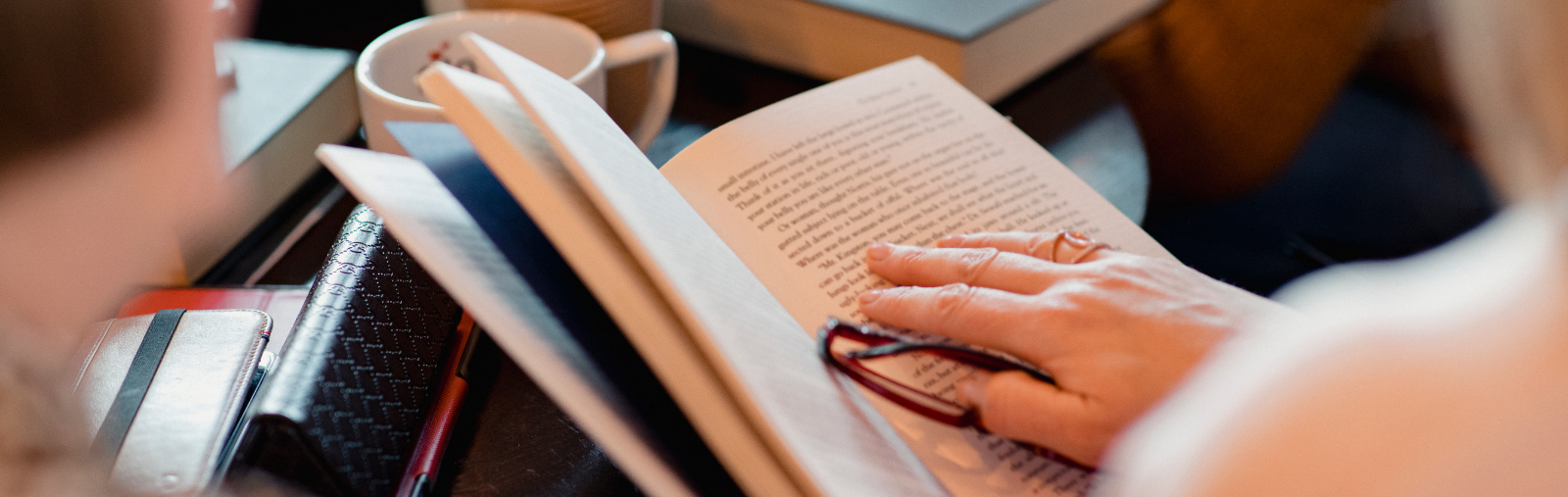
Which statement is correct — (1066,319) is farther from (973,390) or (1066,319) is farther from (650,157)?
(650,157)

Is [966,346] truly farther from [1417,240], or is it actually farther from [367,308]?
[1417,240]

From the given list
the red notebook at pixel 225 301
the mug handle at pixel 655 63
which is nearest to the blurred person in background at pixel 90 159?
the red notebook at pixel 225 301

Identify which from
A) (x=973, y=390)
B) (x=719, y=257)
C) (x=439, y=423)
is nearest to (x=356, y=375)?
(x=439, y=423)

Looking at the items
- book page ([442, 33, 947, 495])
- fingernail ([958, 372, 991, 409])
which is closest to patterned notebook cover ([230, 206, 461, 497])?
book page ([442, 33, 947, 495])

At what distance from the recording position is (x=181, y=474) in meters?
0.30

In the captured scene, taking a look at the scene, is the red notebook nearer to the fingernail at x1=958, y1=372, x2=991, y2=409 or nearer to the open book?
the open book

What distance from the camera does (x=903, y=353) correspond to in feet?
1.21

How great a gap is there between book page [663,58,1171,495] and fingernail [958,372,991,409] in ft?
0.04

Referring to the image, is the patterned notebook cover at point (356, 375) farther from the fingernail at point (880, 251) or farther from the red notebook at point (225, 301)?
the fingernail at point (880, 251)

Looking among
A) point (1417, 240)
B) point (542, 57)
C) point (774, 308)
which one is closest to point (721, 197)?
point (774, 308)

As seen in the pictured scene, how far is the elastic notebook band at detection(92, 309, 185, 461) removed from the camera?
308mm

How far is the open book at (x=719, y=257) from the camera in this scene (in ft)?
0.81

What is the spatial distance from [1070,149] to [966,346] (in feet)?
1.04

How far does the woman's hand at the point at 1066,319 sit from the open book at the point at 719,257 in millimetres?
24
